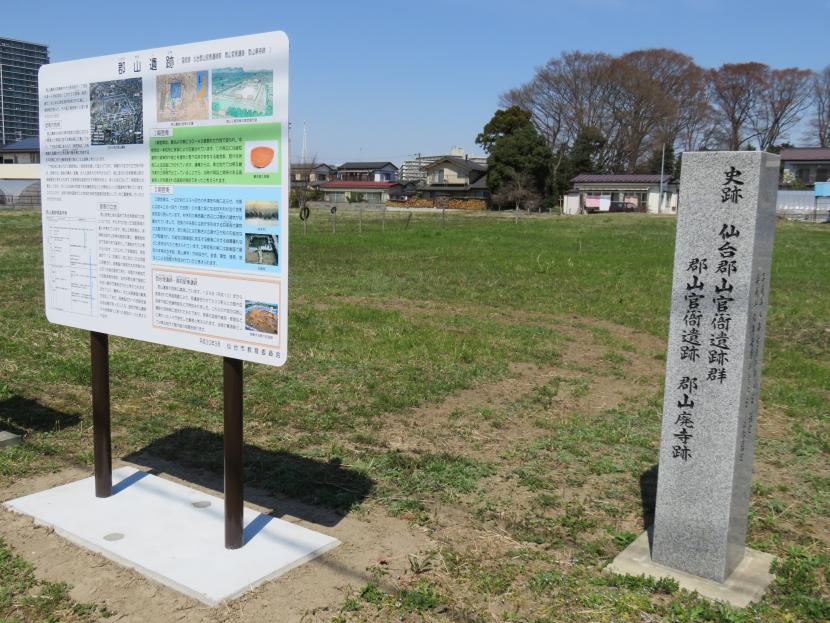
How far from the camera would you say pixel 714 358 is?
3207 mm

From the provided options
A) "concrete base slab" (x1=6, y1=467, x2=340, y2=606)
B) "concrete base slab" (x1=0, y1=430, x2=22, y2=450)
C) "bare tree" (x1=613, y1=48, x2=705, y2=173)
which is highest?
"bare tree" (x1=613, y1=48, x2=705, y2=173)

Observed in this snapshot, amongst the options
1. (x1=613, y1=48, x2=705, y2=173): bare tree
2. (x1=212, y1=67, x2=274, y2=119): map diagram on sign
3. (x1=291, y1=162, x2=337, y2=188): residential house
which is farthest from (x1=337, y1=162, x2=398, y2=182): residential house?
(x1=212, y1=67, x2=274, y2=119): map diagram on sign

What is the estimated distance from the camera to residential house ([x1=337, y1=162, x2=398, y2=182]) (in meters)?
74.9

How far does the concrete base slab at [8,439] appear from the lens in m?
4.77

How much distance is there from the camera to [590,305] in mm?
11078

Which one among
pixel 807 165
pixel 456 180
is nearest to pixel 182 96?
pixel 456 180

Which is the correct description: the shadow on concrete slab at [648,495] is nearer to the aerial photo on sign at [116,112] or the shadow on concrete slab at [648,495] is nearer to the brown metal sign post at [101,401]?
the brown metal sign post at [101,401]

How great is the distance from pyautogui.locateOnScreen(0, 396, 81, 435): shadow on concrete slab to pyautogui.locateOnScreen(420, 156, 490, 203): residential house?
185 feet

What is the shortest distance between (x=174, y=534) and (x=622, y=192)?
53.6 metres

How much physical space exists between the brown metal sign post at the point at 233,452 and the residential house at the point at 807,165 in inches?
2310

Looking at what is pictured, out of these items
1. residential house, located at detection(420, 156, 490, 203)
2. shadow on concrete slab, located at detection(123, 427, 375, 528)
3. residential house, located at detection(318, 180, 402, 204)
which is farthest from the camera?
residential house, located at detection(318, 180, 402, 204)

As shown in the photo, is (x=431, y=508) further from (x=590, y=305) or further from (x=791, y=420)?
(x=590, y=305)

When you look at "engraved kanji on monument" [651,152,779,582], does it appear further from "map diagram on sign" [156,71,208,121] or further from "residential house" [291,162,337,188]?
"residential house" [291,162,337,188]

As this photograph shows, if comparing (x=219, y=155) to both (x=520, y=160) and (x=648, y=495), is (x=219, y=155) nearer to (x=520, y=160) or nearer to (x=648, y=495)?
(x=648, y=495)
